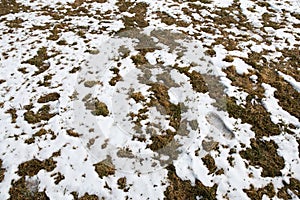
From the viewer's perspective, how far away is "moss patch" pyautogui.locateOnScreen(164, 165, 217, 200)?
721cm

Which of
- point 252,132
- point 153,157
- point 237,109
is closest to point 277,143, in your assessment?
point 252,132

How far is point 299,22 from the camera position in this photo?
14445mm

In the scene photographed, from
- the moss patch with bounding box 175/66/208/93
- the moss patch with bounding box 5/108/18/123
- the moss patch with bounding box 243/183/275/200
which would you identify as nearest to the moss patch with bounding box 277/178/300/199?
the moss patch with bounding box 243/183/275/200

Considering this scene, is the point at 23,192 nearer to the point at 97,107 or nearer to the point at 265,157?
the point at 97,107

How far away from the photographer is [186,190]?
24.2 ft

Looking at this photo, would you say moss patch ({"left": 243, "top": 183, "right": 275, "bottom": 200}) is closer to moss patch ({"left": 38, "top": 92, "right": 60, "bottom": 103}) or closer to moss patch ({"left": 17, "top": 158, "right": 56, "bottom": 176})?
moss patch ({"left": 17, "top": 158, "right": 56, "bottom": 176})

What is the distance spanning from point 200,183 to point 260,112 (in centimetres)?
350

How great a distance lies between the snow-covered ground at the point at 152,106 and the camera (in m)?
7.58

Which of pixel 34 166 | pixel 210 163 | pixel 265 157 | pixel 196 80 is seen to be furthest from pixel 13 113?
pixel 265 157

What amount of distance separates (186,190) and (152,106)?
3.28 meters

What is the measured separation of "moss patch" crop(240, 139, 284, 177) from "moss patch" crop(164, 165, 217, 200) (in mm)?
1462

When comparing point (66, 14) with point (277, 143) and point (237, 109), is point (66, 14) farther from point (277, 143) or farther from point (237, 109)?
point (277, 143)

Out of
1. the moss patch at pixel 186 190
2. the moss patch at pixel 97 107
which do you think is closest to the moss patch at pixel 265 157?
the moss patch at pixel 186 190

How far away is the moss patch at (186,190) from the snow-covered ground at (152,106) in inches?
1.1
